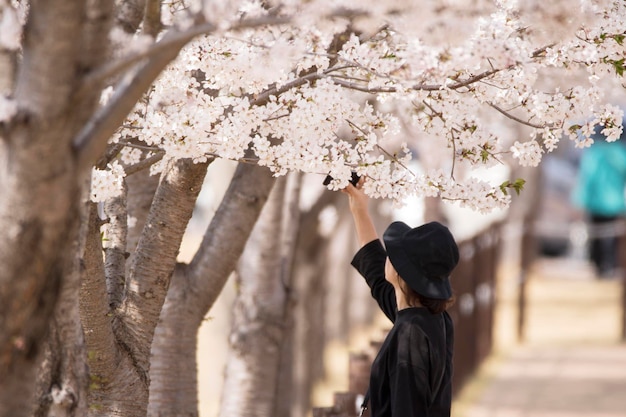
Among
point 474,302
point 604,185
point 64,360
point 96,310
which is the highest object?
point 604,185

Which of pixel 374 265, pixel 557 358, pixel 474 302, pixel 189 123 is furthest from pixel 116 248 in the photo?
pixel 557 358

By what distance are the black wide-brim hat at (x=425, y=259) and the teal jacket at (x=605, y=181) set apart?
523 inches

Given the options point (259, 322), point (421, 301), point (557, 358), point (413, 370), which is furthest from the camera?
point (557, 358)

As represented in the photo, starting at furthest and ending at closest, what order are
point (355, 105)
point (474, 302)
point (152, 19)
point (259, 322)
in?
point (474, 302)
point (259, 322)
point (355, 105)
point (152, 19)

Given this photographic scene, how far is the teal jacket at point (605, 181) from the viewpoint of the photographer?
16.4 metres

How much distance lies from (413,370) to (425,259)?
420mm

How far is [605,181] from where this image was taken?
16484mm

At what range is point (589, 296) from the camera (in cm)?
1573

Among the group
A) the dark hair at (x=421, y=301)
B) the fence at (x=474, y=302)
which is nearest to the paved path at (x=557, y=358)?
the fence at (x=474, y=302)

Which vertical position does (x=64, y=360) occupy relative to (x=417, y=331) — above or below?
below

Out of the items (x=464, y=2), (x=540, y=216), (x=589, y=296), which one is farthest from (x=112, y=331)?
(x=540, y=216)

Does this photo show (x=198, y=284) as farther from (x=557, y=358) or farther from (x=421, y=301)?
(x=557, y=358)

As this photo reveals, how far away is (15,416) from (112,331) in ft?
4.02

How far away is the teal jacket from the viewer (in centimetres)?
1644
